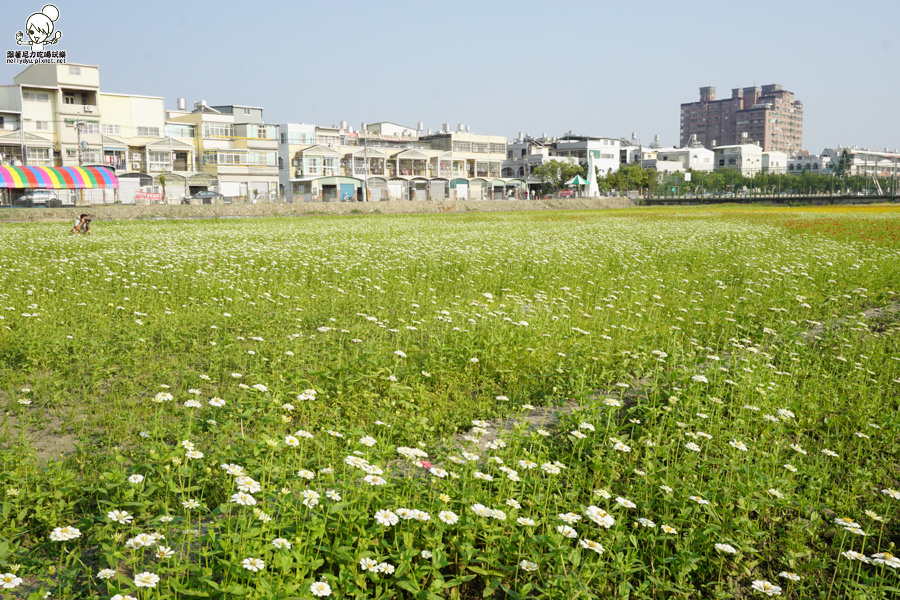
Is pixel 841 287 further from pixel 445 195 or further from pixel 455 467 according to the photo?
pixel 445 195

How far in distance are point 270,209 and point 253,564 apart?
152ft

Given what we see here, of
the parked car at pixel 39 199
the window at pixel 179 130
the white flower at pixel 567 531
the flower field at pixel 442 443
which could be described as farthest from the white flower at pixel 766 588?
the window at pixel 179 130

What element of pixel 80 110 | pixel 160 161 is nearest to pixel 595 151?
pixel 160 161

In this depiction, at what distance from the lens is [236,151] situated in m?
76.6

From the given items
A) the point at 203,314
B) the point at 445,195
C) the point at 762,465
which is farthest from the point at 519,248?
the point at 445,195

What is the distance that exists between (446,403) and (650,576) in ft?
9.26

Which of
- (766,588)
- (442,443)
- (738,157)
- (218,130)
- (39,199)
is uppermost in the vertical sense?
(738,157)

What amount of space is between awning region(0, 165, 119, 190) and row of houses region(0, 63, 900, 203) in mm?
918

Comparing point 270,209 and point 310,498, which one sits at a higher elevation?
point 270,209

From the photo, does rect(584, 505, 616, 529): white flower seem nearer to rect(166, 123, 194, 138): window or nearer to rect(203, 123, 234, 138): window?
rect(166, 123, 194, 138): window

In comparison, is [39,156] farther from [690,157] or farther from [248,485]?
[690,157]

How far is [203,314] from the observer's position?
891 cm

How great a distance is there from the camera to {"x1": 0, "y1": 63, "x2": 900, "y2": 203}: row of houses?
6253 centimetres

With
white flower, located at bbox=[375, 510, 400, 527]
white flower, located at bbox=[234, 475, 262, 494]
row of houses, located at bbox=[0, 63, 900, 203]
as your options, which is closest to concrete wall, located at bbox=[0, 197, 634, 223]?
row of houses, located at bbox=[0, 63, 900, 203]
